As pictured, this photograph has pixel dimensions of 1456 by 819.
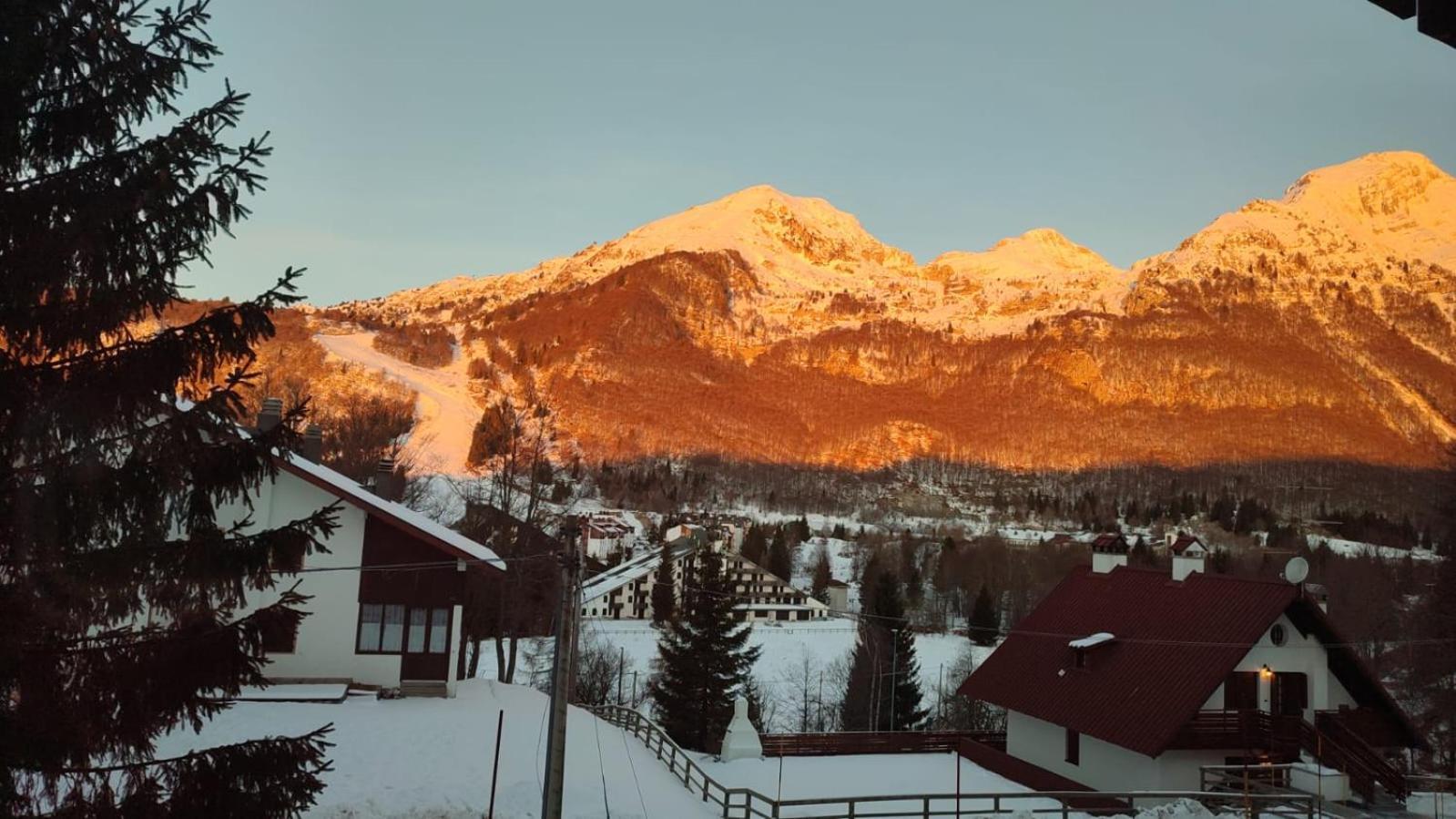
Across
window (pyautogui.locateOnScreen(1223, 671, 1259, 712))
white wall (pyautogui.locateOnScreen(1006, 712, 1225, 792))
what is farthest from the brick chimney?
window (pyautogui.locateOnScreen(1223, 671, 1259, 712))

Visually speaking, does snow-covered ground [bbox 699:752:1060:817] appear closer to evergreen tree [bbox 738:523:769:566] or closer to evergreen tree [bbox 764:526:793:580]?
evergreen tree [bbox 764:526:793:580]

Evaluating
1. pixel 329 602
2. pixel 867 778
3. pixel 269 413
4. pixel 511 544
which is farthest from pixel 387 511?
pixel 511 544

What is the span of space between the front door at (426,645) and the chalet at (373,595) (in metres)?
0.02

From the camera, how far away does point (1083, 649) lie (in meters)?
26.5

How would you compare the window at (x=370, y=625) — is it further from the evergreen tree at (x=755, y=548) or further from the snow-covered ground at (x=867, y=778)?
the evergreen tree at (x=755, y=548)

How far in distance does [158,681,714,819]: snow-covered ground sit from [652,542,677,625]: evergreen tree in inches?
1533

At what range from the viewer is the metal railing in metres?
19.1

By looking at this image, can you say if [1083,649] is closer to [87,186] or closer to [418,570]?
[418,570]

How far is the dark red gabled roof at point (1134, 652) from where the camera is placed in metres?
23.0

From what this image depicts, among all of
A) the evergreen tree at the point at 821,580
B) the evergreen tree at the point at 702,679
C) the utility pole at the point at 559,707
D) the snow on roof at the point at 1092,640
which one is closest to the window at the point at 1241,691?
the snow on roof at the point at 1092,640

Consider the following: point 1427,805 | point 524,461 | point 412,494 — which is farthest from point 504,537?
point 1427,805

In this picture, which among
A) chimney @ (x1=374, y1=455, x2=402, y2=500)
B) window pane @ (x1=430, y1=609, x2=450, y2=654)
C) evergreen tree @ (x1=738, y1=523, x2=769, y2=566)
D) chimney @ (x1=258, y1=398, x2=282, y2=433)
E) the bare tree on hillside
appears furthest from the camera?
evergreen tree @ (x1=738, y1=523, x2=769, y2=566)

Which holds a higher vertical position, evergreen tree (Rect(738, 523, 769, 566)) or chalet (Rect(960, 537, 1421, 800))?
evergreen tree (Rect(738, 523, 769, 566))

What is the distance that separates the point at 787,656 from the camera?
6619 cm
